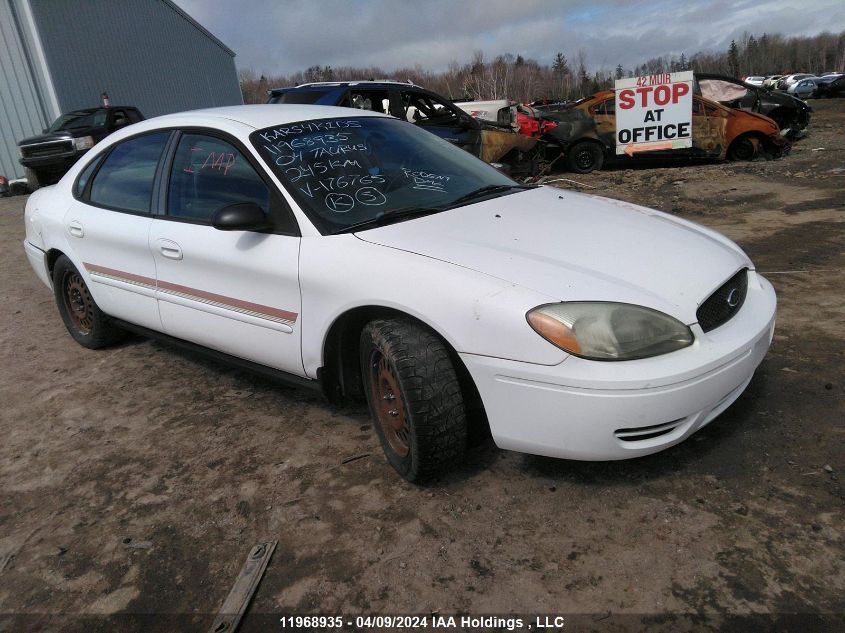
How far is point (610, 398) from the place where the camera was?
208 centimetres

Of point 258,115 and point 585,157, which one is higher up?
point 258,115

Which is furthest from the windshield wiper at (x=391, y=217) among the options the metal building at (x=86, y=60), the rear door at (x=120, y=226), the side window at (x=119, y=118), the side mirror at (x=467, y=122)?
the metal building at (x=86, y=60)

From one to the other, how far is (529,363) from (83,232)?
3.05 meters

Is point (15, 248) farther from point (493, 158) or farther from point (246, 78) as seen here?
point (246, 78)

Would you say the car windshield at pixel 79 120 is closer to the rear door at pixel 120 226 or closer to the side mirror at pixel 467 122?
the side mirror at pixel 467 122

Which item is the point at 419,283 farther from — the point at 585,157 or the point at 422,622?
the point at 585,157

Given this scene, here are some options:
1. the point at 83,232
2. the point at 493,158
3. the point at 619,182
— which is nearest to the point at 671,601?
the point at 83,232

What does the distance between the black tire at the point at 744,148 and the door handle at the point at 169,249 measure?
33.2ft

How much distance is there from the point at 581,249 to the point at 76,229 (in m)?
3.14

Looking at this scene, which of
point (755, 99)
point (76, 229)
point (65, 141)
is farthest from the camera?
point (65, 141)

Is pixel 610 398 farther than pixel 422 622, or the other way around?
pixel 610 398

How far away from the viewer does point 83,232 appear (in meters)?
3.86

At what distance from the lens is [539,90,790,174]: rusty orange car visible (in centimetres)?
1041

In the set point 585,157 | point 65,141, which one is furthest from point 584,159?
point 65,141
